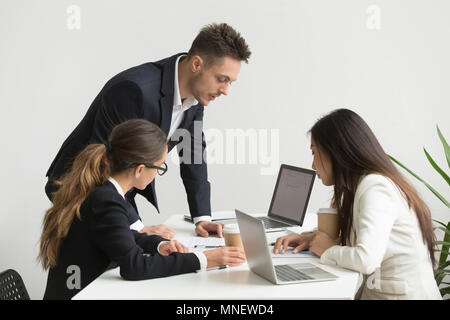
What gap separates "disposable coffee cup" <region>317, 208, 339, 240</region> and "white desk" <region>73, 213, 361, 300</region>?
20 cm

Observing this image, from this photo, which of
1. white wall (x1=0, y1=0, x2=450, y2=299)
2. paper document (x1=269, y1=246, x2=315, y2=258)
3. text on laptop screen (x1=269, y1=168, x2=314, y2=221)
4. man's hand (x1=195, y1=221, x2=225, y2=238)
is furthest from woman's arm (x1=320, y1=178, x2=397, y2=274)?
white wall (x1=0, y1=0, x2=450, y2=299)

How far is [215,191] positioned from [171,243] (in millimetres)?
1934

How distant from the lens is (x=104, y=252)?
1.70 metres

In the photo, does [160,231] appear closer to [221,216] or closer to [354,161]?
[221,216]

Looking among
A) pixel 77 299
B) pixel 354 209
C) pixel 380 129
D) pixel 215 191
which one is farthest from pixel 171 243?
pixel 380 129

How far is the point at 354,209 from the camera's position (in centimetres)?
173

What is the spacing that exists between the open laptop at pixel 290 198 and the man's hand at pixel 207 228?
0.81ft

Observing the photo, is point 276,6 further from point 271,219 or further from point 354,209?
point 354,209

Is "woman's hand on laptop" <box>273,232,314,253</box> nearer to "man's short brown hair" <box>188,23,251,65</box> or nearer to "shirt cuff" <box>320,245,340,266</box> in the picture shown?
"shirt cuff" <box>320,245,340,266</box>

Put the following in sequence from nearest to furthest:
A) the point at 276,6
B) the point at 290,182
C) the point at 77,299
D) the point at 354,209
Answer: the point at 77,299, the point at 354,209, the point at 290,182, the point at 276,6

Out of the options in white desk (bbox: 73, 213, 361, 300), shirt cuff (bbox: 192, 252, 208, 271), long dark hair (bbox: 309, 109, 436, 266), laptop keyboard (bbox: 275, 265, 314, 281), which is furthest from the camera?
long dark hair (bbox: 309, 109, 436, 266)

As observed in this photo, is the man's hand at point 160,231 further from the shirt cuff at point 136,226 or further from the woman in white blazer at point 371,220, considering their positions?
the woman in white blazer at point 371,220

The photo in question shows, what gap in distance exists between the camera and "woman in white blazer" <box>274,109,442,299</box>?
160 cm

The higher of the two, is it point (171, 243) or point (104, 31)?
point (104, 31)
